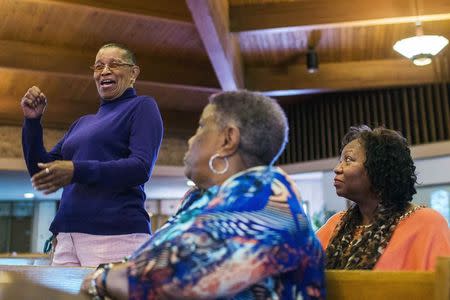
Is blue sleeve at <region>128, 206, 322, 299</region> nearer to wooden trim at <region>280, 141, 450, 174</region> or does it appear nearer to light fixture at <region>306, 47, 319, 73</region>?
light fixture at <region>306, 47, 319, 73</region>

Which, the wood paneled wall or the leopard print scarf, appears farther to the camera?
the wood paneled wall

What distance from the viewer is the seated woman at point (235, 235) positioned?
93 centimetres

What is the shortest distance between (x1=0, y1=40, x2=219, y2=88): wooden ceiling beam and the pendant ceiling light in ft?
10.3

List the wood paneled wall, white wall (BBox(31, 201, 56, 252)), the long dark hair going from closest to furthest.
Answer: the long dark hair → the wood paneled wall → white wall (BBox(31, 201, 56, 252))

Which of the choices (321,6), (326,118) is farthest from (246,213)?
(326,118)

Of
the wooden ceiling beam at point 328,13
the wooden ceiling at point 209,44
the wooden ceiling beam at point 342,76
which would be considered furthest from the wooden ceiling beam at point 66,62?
the wooden ceiling beam at point 328,13

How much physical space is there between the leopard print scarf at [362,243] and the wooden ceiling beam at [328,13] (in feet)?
13.7

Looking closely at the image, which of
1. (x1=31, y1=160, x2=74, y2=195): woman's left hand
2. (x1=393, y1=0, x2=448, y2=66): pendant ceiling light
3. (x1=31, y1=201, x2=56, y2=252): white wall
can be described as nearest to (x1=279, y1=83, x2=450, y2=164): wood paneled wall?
(x1=393, y1=0, x2=448, y2=66): pendant ceiling light

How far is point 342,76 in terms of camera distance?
786cm

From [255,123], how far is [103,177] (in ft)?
1.94

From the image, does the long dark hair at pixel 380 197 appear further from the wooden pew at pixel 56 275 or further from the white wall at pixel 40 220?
the white wall at pixel 40 220

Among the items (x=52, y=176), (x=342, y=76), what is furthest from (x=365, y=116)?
(x=52, y=176)

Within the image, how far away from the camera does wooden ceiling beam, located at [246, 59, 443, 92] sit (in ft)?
25.7

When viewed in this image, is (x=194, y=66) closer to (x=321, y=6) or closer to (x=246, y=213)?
(x=321, y=6)
